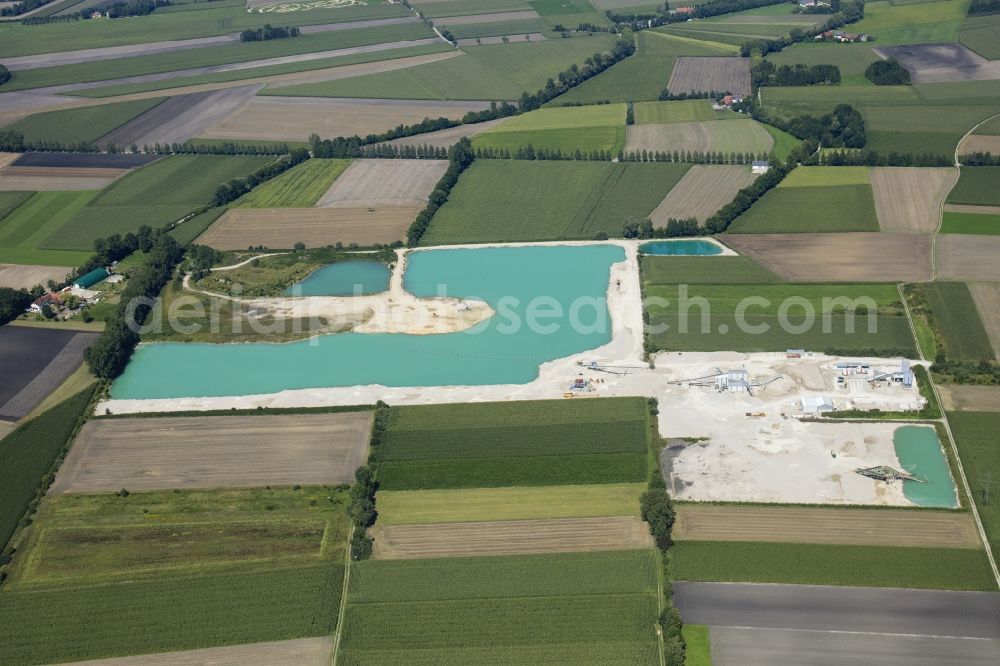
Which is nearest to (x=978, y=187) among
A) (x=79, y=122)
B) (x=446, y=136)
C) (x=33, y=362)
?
(x=446, y=136)

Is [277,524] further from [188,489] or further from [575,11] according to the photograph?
[575,11]

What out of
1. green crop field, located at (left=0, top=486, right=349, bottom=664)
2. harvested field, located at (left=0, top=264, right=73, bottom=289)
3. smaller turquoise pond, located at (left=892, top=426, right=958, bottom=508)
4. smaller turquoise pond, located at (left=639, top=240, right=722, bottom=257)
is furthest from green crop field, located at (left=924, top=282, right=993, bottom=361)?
harvested field, located at (left=0, top=264, right=73, bottom=289)

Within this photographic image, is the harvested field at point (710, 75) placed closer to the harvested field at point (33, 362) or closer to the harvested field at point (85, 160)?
the harvested field at point (85, 160)

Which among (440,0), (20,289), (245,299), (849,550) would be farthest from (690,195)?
(440,0)

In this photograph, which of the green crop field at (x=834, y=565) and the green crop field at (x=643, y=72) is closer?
the green crop field at (x=834, y=565)

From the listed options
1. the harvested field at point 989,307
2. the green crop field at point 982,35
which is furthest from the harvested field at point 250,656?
the green crop field at point 982,35

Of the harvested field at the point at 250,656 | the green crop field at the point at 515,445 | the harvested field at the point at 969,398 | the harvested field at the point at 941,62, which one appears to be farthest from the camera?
the harvested field at the point at 941,62

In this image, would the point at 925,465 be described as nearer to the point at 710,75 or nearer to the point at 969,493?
the point at 969,493
